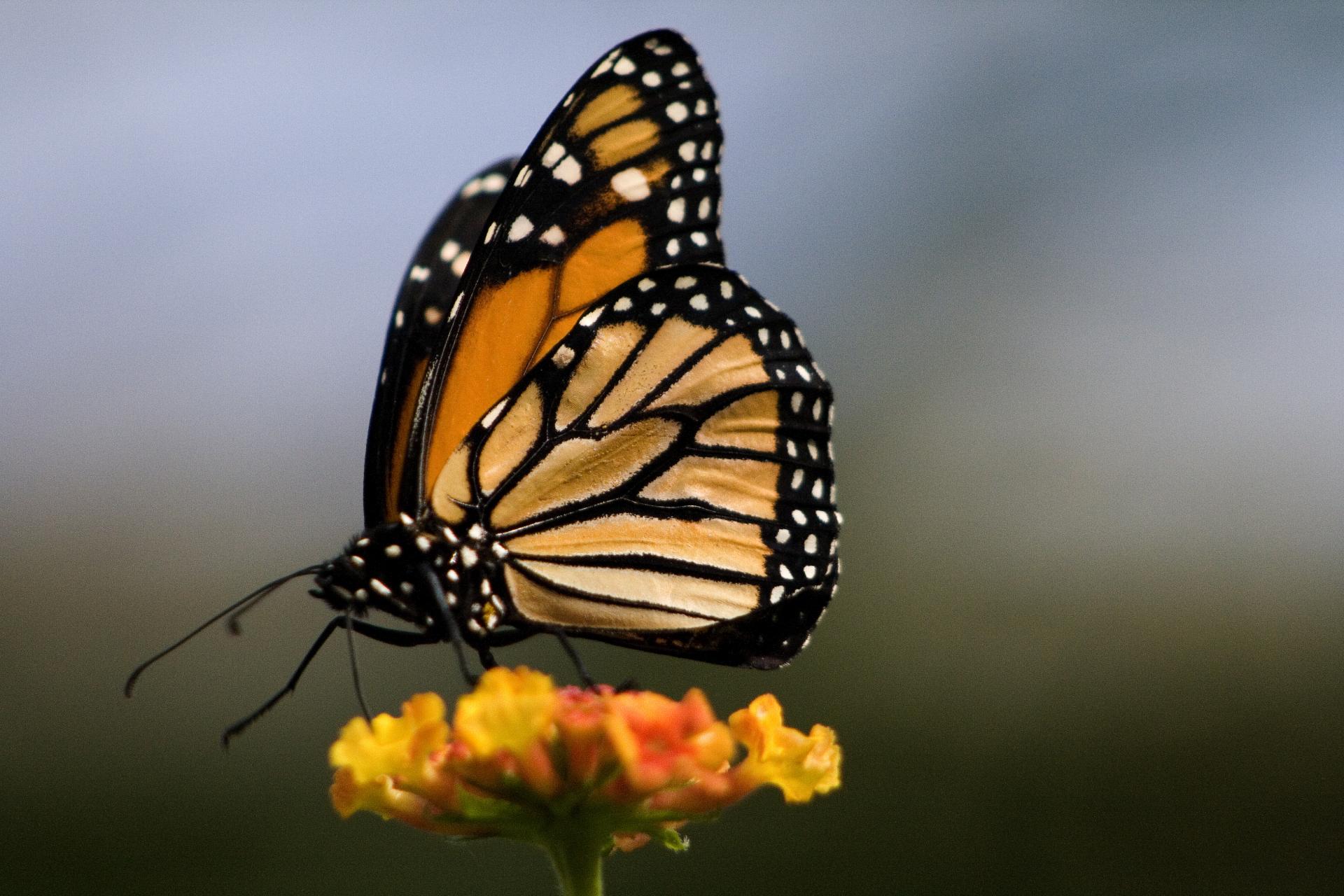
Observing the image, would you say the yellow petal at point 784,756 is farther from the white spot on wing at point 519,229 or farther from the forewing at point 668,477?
the white spot on wing at point 519,229

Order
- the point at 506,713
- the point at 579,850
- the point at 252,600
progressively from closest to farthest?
the point at 506,713 → the point at 579,850 → the point at 252,600

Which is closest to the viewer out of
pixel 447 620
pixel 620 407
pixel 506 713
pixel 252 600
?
pixel 506 713

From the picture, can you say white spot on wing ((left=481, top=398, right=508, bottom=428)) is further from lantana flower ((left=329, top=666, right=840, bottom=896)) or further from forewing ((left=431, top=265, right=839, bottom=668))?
lantana flower ((left=329, top=666, right=840, bottom=896))

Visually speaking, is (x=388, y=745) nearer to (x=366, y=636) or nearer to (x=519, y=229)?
(x=366, y=636)

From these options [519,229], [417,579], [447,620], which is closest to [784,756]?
[447,620]

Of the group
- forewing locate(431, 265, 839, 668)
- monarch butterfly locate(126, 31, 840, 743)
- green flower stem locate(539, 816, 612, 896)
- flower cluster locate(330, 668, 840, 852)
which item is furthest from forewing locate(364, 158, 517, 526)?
green flower stem locate(539, 816, 612, 896)

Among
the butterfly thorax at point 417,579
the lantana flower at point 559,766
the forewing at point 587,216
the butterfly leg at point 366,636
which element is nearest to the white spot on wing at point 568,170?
the forewing at point 587,216
